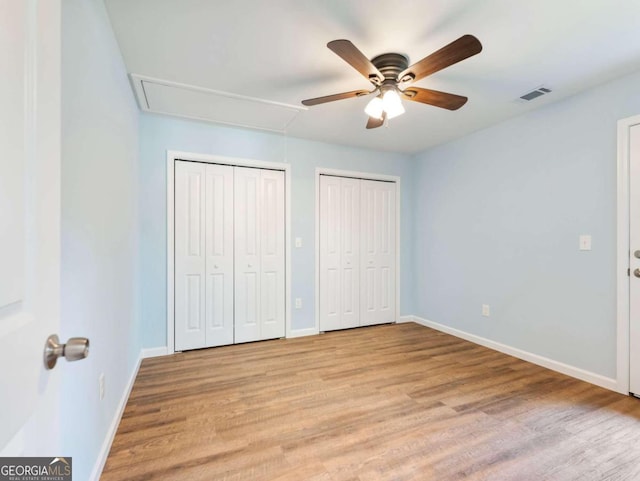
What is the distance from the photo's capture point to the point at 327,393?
2.26 m

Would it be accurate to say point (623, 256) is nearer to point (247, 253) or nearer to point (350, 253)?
point (350, 253)

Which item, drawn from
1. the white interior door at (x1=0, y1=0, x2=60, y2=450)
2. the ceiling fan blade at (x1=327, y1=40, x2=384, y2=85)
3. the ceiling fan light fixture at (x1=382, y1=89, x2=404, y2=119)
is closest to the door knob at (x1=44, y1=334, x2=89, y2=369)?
the white interior door at (x1=0, y1=0, x2=60, y2=450)

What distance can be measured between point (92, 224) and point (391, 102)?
1.87m

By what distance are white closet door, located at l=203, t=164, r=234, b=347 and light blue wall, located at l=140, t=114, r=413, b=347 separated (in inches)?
12.9

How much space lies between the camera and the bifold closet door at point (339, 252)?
379 centimetres

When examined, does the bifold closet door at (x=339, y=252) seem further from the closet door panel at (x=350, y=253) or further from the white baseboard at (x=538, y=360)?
the white baseboard at (x=538, y=360)

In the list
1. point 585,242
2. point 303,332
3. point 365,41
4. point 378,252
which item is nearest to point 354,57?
point 365,41

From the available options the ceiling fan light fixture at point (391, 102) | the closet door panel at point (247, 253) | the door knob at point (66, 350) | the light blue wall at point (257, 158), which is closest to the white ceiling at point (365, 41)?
the ceiling fan light fixture at point (391, 102)

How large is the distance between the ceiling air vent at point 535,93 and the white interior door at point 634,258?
2.16 feet

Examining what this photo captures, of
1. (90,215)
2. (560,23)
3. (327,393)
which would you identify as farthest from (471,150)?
(90,215)

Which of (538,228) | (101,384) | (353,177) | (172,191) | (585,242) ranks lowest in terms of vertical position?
(101,384)

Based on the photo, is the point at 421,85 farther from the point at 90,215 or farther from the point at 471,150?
the point at 90,215

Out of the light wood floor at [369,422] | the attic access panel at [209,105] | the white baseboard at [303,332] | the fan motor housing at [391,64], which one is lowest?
the light wood floor at [369,422]

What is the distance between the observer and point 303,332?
3.62m
